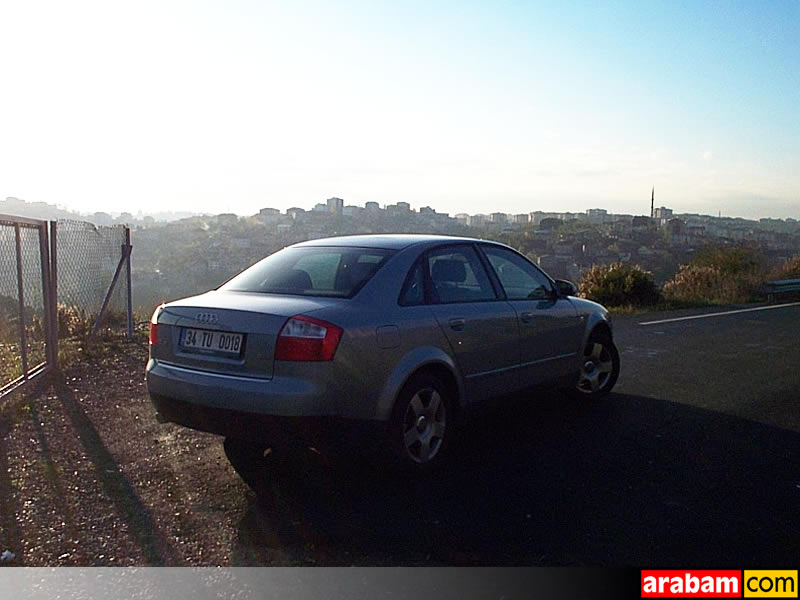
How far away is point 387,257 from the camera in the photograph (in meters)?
5.98

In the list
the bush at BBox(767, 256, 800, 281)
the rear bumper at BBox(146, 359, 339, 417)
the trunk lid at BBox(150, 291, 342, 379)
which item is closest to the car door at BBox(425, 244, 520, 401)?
the trunk lid at BBox(150, 291, 342, 379)

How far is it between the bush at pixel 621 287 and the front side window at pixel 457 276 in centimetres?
1362

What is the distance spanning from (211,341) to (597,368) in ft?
13.7

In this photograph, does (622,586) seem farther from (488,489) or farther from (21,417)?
(21,417)

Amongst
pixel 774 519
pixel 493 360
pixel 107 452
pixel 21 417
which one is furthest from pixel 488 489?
pixel 21 417

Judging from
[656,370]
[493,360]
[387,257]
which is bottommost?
[656,370]

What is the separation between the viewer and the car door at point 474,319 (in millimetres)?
6066

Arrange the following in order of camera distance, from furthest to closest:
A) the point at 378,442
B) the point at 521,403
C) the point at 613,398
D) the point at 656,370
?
1. the point at 656,370
2. the point at 613,398
3. the point at 521,403
4. the point at 378,442

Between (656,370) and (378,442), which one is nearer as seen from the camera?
(378,442)

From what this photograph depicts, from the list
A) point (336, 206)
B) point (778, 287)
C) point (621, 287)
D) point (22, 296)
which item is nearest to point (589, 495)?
point (22, 296)

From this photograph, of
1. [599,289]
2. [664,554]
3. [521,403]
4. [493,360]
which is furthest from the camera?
[599,289]

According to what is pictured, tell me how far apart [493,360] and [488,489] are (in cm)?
123

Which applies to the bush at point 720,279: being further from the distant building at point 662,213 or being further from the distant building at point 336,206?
the distant building at point 662,213

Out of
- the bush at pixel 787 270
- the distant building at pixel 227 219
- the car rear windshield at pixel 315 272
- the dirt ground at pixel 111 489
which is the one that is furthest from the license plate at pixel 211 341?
the bush at pixel 787 270
